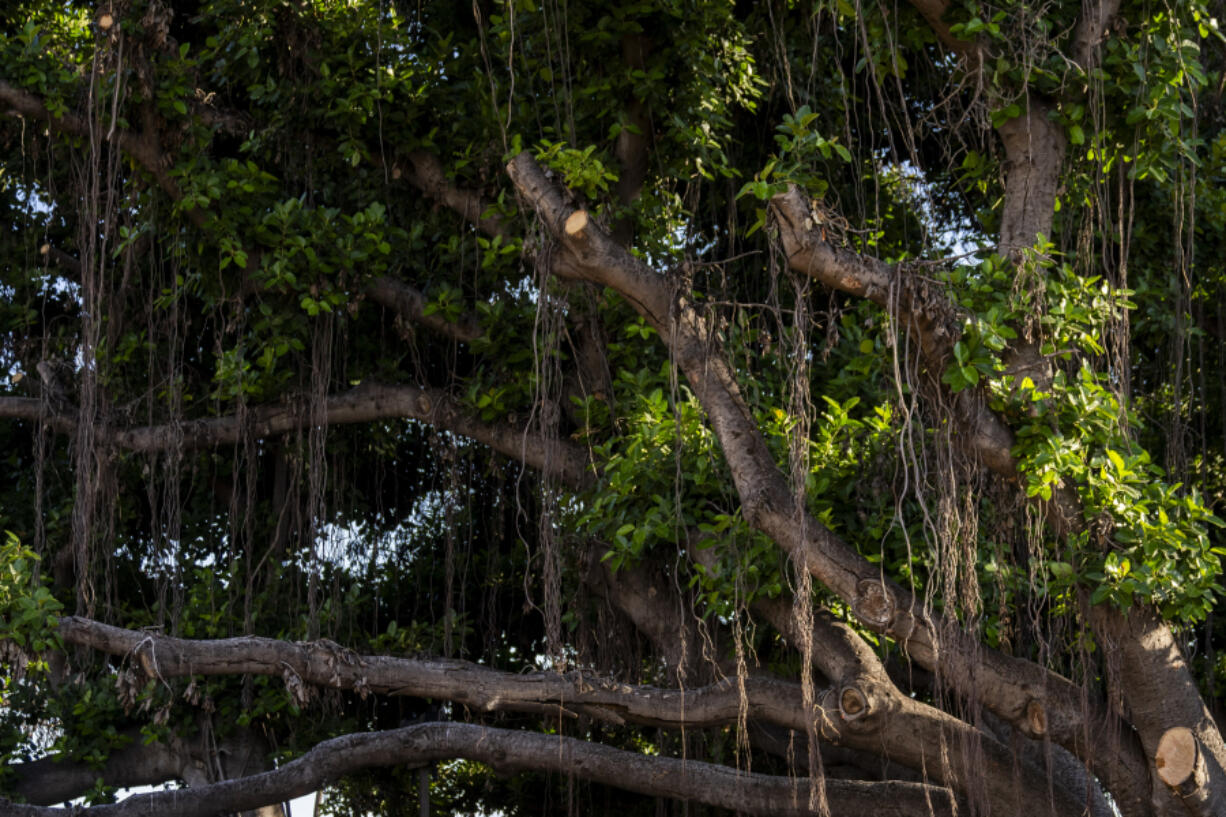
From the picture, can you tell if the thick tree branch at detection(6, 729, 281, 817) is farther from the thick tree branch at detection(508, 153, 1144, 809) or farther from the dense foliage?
the thick tree branch at detection(508, 153, 1144, 809)

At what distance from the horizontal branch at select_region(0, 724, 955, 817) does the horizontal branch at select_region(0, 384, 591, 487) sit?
90 cm

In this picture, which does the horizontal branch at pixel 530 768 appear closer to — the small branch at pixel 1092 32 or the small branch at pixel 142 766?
the small branch at pixel 142 766

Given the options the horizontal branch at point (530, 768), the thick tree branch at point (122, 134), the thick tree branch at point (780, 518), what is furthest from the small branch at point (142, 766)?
the thick tree branch at point (780, 518)

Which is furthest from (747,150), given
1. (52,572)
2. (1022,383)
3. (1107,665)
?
(52,572)

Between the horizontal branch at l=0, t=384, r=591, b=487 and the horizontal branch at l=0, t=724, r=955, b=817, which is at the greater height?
the horizontal branch at l=0, t=384, r=591, b=487

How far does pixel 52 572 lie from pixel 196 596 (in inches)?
34.2

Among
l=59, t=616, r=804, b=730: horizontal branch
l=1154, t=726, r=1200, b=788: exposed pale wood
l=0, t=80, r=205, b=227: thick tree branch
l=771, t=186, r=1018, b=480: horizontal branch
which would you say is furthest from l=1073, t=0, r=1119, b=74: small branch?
l=0, t=80, r=205, b=227: thick tree branch

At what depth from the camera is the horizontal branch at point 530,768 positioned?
157 inches

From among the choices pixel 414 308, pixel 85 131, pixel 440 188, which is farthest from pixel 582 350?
pixel 85 131

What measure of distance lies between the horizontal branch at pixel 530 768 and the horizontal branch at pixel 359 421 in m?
0.90

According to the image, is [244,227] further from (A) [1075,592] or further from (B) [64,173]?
(A) [1075,592]

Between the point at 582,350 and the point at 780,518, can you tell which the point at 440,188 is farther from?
the point at 780,518

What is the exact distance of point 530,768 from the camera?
14.2 ft

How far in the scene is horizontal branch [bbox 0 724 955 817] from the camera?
398 centimetres
